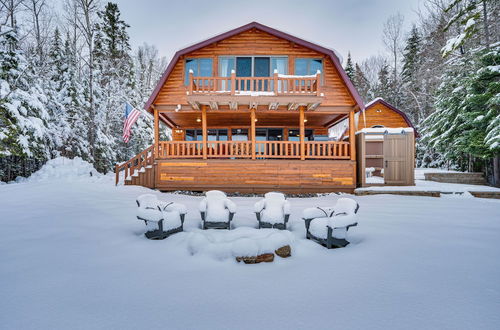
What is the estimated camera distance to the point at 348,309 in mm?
2275

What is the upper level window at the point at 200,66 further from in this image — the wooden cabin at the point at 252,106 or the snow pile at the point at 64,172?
the snow pile at the point at 64,172

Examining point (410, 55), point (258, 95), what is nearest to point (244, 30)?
point (258, 95)

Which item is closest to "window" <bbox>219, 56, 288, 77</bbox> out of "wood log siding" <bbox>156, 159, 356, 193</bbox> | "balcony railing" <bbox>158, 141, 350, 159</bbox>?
"balcony railing" <bbox>158, 141, 350, 159</bbox>

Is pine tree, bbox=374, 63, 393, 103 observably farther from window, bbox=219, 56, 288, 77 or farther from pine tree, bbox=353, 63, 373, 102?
window, bbox=219, 56, 288, 77

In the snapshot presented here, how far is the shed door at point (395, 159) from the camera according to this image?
32.9 ft

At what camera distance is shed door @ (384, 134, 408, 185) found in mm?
10039

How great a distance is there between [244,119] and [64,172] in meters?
11.8

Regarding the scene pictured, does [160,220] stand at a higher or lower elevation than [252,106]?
lower

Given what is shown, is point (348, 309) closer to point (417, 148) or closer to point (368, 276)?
point (368, 276)

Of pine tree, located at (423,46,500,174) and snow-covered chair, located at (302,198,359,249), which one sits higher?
pine tree, located at (423,46,500,174)

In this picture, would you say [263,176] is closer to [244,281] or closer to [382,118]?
[244,281]

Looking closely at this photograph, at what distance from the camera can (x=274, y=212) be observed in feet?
15.7

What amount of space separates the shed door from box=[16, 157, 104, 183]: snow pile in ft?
52.7

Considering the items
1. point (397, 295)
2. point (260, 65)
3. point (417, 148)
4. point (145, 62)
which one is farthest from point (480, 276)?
point (145, 62)
